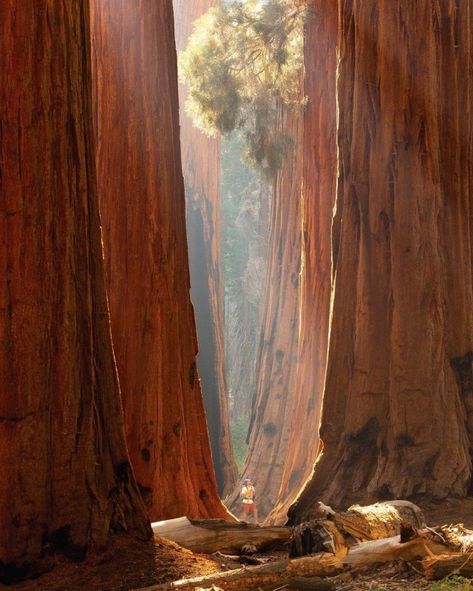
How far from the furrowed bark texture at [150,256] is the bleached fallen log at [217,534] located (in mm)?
2114

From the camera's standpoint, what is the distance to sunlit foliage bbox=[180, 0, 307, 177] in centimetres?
1494

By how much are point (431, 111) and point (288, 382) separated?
967 centimetres

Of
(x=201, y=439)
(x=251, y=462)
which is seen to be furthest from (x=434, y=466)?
(x=251, y=462)

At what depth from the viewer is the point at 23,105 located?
5316 mm

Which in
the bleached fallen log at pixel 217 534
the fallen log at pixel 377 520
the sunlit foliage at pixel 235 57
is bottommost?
the bleached fallen log at pixel 217 534

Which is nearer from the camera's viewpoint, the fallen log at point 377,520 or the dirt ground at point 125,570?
the dirt ground at point 125,570

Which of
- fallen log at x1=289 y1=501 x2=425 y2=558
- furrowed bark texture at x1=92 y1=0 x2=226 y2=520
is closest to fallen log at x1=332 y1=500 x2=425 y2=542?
fallen log at x1=289 y1=501 x2=425 y2=558

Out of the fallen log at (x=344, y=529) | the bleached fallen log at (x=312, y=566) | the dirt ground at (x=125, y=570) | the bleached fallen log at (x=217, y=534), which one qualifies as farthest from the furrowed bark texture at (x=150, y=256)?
the bleached fallen log at (x=312, y=566)

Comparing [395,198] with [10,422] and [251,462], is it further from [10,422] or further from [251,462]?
[251,462]

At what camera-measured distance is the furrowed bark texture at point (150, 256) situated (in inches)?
353

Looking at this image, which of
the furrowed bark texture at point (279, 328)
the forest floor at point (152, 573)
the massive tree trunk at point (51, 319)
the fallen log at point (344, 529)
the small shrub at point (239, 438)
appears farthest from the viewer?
the small shrub at point (239, 438)

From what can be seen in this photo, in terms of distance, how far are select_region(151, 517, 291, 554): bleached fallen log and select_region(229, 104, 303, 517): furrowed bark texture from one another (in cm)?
1104

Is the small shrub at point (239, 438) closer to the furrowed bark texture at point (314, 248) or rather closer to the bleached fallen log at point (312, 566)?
the furrowed bark texture at point (314, 248)

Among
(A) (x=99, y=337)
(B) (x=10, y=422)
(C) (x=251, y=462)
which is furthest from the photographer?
(C) (x=251, y=462)
